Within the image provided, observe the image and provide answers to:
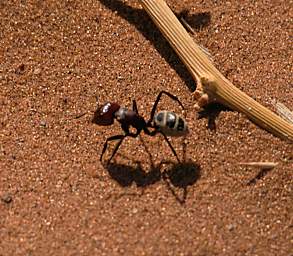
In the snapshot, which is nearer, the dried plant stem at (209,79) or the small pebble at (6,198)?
the small pebble at (6,198)

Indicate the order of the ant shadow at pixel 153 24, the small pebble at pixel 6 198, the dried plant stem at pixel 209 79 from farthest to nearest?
the ant shadow at pixel 153 24
the dried plant stem at pixel 209 79
the small pebble at pixel 6 198

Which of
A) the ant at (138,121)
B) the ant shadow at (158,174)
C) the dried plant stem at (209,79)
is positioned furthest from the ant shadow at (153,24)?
the ant shadow at (158,174)

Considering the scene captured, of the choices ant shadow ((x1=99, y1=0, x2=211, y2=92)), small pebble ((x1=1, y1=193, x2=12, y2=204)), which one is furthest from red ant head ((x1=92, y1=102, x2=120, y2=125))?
small pebble ((x1=1, y1=193, x2=12, y2=204))

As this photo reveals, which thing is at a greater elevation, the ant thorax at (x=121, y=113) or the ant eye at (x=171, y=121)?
the ant eye at (x=171, y=121)

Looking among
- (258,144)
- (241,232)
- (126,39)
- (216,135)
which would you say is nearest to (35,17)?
(126,39)

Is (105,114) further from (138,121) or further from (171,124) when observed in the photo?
(171,124)

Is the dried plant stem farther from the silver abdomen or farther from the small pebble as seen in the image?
the small pebble

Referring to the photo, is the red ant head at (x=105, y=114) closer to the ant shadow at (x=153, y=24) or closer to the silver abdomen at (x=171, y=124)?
the silver abdomen at (x=171, y=124)
